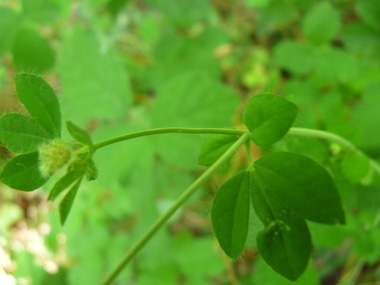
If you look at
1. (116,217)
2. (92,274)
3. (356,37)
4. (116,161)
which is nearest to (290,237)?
(116,161)

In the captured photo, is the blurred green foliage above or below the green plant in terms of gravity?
above

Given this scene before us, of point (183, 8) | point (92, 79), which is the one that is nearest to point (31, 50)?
point (92, 79)

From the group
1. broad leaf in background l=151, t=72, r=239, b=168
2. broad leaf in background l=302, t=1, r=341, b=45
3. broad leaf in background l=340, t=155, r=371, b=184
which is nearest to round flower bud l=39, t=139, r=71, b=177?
broad leaf in background l=340, t=155, r=371, b=184

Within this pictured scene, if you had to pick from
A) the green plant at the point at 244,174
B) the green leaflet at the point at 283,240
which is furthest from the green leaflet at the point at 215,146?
the green leaflet at the point at 283,240

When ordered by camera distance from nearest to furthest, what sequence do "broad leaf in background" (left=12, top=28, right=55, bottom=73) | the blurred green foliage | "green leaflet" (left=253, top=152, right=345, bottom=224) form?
1. "green leaflet" (left=253, top=152, right=345, bottom=224)
2. the blurred green foliage
3. "broad leaf in background" (left=12, top=28, right=55, bottom=73)

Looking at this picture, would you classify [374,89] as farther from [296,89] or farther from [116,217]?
[116,217]

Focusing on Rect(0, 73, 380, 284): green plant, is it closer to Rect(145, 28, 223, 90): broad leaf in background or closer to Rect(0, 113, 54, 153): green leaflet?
Rect(0, 113, 54, 153): green leaflet

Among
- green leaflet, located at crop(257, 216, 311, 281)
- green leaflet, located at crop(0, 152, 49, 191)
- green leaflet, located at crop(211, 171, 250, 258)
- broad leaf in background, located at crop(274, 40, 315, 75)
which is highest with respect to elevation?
broad leaf in background, located at crop(274, 40, 315, 75)
